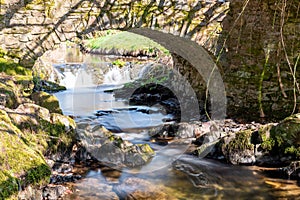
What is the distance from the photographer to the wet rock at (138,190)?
396cm

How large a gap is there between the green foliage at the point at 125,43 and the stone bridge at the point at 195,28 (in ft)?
23.0

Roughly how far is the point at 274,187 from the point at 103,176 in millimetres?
2108

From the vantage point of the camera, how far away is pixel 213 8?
6.63 meters

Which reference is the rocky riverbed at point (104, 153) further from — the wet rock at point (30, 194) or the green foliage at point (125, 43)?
the green foliage at point (125, 43)

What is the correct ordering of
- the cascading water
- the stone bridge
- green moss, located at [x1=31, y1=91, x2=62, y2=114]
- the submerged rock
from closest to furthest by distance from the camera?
the submerged rock < the stone bridge < green moss, located at [x1=31, y1=91, x2=62, y2=114] < the cascading water

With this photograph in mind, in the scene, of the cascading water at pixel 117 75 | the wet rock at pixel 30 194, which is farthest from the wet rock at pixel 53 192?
the cascading water at pixel 117 75

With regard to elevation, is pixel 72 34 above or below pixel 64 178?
above

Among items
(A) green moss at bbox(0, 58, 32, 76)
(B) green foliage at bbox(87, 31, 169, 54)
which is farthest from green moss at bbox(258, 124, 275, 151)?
(B) green foliage at bbox(87, 31, 169, 54)

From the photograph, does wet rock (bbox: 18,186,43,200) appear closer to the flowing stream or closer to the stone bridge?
the flowing stream

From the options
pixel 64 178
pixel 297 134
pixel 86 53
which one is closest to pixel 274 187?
pixel 297 134

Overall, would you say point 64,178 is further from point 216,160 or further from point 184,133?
point 184,133

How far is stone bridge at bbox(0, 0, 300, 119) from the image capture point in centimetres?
613

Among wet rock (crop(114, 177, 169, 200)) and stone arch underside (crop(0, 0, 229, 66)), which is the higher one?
stone arch underside (crop(0, 0, 229, 66))

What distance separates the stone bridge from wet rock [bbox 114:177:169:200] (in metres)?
3.07
